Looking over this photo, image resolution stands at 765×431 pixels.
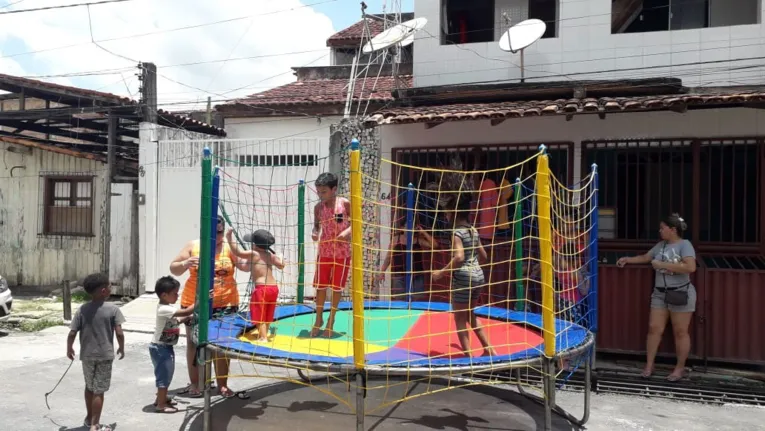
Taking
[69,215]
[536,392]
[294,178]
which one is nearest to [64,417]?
[536,392]

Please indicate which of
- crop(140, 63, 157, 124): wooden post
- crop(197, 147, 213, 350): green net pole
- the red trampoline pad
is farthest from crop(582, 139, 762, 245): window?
crop(140, 63, 157, 124): wooden post

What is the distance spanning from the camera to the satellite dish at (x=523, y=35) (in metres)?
8.20

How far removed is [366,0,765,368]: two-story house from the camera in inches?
269

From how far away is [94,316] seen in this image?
15.2 ft

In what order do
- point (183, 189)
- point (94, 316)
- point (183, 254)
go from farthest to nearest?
point (183, 189) < point (183, 254) < point (94, 316)

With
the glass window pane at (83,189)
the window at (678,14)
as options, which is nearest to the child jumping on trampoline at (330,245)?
the window at (678,14)

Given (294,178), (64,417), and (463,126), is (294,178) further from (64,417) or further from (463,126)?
(64,417)

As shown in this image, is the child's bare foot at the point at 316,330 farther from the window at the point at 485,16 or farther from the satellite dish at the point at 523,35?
the window at the point at 485,16

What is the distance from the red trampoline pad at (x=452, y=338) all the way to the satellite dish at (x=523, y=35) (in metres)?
3.96

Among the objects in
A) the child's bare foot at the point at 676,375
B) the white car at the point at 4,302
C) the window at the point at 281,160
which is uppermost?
the window at the point at 281,160

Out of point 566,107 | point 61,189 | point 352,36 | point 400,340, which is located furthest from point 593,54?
point 61,189

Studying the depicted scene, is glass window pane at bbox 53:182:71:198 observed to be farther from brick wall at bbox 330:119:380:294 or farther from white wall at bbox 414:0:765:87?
white wall at bbox 414:0:765:87

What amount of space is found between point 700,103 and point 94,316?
20.2 ft

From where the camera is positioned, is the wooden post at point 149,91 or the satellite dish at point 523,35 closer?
the satellite dish at point 523,35
